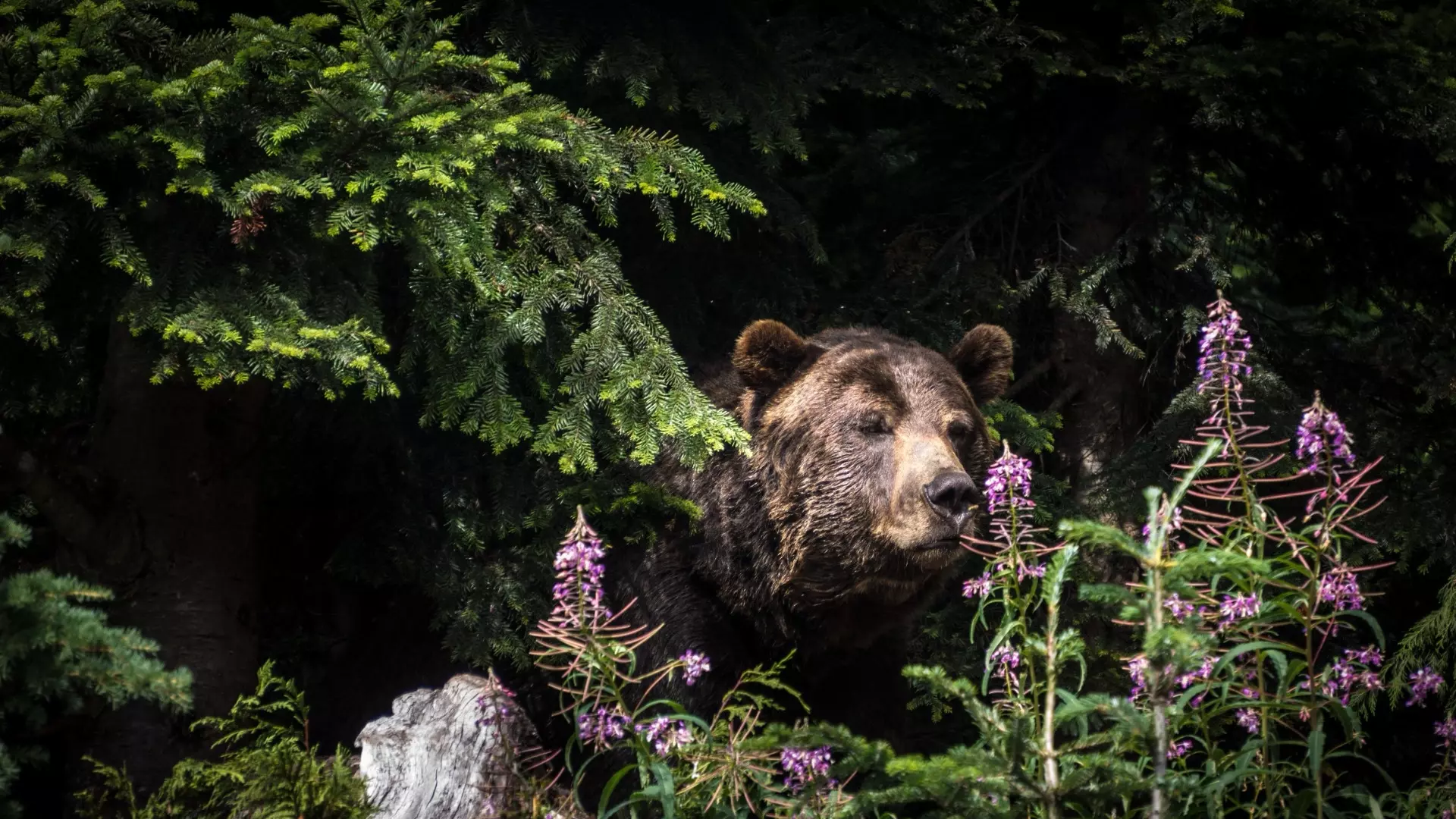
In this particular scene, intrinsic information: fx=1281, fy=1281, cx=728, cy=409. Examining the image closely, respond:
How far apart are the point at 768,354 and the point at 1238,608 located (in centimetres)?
258

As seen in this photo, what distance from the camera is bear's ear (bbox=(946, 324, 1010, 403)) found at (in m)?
5.53

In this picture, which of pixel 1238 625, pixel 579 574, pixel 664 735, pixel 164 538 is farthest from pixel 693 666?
pixel 164 538

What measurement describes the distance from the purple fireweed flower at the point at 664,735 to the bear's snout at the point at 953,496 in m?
1.57

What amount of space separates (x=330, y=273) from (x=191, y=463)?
1411mm

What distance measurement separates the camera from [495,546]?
5812mm

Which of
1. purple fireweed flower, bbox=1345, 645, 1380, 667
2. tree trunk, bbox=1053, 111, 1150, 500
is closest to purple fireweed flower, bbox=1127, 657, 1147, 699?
purple fireweed flower, bbox=1345, 645, 1380, 667

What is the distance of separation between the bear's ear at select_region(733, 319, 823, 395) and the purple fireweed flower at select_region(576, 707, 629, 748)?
7.34 ft

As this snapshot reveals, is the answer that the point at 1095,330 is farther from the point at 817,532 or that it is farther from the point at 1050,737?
the point at 1050,737

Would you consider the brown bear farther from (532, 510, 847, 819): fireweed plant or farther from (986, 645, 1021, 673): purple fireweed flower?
(532, 510, 847, 819): fireweed plant

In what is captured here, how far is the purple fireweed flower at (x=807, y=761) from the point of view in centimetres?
331

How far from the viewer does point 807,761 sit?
3.31 m

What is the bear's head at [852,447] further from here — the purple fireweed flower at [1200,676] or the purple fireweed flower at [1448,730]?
the purple fireweed flower at [1448,730]

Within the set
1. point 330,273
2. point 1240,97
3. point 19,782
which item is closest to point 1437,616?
point 1240,97

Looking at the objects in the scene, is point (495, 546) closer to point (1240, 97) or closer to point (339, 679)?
point (339, 679)
